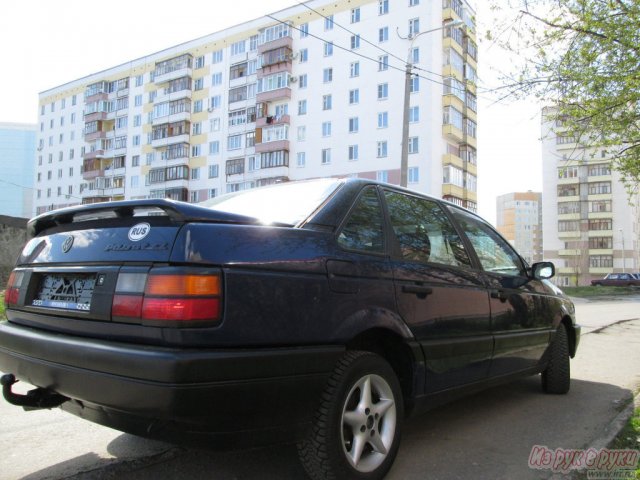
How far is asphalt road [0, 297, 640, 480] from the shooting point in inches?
119

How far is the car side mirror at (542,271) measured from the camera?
4.71 m

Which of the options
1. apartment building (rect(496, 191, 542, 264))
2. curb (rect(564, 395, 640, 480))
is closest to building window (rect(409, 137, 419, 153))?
curb (rect(564, 395, 640, 480))

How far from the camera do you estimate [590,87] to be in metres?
7.70

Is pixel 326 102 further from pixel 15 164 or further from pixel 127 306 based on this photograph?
pixel 15 164

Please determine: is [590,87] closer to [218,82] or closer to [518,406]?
[518,406]

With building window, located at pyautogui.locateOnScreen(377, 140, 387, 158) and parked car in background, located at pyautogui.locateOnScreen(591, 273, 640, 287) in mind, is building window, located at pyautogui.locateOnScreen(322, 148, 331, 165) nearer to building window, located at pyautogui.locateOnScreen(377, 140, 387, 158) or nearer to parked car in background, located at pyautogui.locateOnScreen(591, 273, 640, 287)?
building window, located at pyautogui.locateOnScreen(377, 140, 387, 158)

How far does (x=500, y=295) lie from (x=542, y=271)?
954 mm

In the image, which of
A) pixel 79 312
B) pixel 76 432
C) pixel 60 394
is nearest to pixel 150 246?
pixel 79 312

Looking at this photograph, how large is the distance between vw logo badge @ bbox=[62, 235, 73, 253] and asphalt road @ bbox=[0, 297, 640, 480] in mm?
1285

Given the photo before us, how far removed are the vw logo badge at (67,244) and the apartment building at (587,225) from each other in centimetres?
7880

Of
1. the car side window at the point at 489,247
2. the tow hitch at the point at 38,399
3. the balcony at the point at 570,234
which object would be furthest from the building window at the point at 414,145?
the balcony at the point at 570,234

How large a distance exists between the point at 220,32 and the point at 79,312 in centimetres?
5980

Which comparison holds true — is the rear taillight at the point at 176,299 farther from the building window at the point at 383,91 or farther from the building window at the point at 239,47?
the building window at the point at 239,47

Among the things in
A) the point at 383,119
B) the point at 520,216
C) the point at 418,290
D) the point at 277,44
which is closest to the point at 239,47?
the point at 277,44
